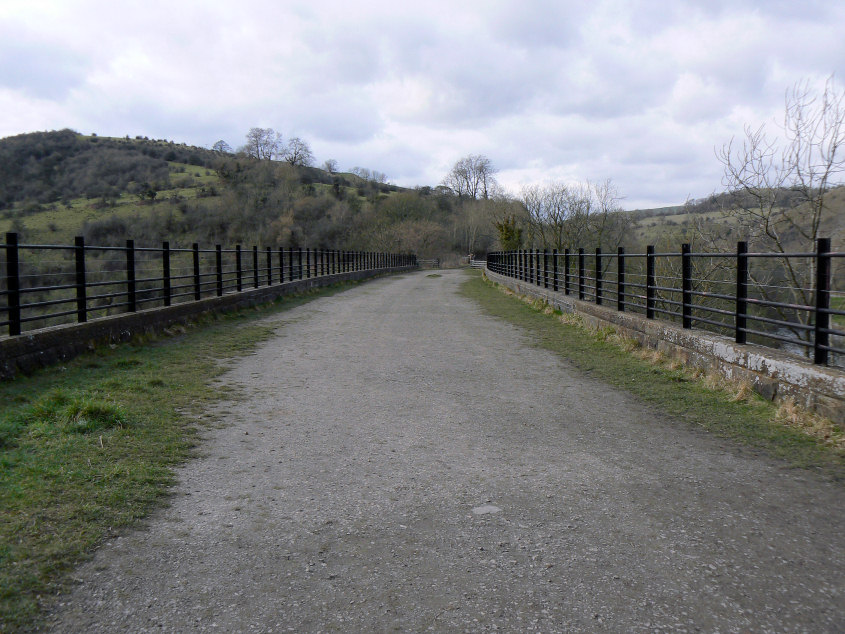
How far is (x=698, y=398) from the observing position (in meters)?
6.67

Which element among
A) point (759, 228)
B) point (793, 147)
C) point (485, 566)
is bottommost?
point (485, 566)

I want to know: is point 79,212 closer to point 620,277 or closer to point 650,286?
point 620,277

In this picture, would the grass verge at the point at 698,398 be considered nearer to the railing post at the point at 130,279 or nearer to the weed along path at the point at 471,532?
the weed along path at the point at 471,532

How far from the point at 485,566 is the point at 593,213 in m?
43.0

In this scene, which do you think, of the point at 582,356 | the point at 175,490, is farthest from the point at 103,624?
the point at 582,356

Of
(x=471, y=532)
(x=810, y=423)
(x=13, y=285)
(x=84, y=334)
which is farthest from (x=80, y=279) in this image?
(x=810, y=423)

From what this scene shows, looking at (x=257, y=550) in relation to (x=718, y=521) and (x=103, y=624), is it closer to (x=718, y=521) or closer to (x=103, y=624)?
(x=103, y=624)

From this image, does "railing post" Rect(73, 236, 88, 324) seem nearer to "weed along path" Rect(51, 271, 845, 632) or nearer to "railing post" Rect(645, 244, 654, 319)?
"weed along path" Rect(51, 271, 845, 632)

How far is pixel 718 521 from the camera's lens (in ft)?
11.6

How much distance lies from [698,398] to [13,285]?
322 inches

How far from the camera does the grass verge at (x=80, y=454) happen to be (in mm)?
2961

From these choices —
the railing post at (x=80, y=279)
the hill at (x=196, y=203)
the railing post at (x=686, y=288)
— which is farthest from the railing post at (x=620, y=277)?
the hill at (x=196, y=203)

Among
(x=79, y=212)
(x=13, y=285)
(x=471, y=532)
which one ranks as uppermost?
(x=79, y=212)

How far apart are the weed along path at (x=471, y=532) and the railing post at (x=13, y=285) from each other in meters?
3.26
